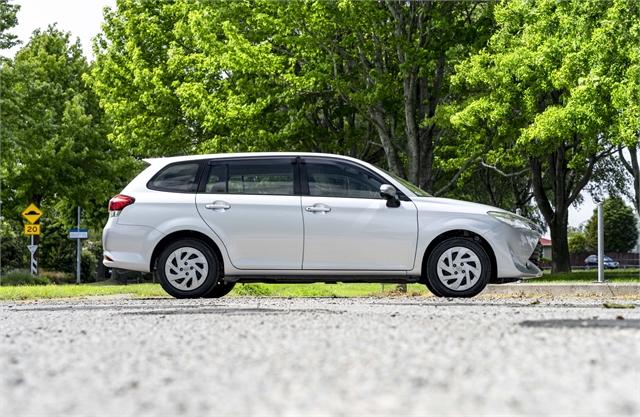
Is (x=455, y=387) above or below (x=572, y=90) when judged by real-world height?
below

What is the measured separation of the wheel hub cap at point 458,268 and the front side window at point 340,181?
3.46ft

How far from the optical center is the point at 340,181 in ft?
39.8

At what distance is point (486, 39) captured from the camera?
85.3ft

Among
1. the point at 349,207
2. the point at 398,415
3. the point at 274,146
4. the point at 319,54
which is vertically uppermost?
the point at 319,54

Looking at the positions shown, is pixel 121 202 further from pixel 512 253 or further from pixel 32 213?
pixel 32 213

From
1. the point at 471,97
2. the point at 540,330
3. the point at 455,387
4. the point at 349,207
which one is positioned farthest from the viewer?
the point at 471,97

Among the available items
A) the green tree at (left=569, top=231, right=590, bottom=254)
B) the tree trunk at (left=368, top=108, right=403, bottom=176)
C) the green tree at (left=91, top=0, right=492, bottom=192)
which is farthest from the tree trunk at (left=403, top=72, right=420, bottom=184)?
the green tree at (left=569, top=231, right=590, bottom=254)

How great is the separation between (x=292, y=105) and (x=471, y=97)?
510 centimetres

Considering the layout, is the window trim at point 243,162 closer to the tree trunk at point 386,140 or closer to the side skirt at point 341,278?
the side skirt at point 341,278

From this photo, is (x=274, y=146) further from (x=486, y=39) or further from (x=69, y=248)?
(x=69, y=248)

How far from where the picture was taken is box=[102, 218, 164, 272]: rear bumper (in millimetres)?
11984

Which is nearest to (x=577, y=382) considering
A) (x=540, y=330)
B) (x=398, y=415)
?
(x=398, y=415)

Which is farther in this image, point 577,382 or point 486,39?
point 486,39

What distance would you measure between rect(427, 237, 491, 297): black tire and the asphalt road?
2849 millimetres
